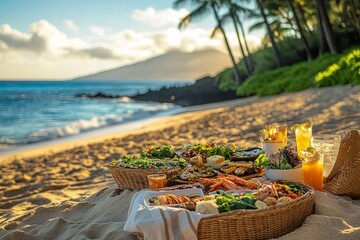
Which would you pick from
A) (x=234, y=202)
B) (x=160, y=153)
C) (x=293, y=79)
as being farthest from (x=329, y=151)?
(x=293, y=79)

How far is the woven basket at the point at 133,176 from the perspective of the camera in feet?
14.4

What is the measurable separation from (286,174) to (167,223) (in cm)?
135

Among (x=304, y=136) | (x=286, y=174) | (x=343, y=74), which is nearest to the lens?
(x=286, y=174)

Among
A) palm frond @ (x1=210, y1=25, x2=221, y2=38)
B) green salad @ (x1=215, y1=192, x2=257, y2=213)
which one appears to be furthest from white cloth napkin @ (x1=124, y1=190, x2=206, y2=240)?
palm frond @ (x1=210, y1=25, x2=221, y2=38)

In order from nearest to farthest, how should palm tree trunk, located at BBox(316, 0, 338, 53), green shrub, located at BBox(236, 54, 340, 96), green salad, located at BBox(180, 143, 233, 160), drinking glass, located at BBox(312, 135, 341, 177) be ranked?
1. drinking glass, located at BBox(312, 135, 341, 177)
2. green salad, located at BBox(180, 143, 233, 160)
3. green shrub, located at BBox(236, 54, 340, 96)
4. palm tree trunk, located at BBox(316, 0, 338, 53)

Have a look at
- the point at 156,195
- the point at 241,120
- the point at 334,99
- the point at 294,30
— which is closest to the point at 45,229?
the point at 156,195

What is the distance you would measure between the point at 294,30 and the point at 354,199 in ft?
101

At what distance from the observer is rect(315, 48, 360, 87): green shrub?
14938 millimetres

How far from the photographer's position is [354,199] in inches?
162

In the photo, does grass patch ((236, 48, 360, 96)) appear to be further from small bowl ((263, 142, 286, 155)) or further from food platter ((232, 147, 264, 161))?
small bowl ((263, 142, 286, 155))

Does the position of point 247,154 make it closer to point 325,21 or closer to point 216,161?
point 216,161

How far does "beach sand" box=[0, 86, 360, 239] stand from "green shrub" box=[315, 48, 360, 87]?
0.89 m

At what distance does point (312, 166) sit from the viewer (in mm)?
3953

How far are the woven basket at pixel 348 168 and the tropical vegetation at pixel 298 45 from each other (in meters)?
11.1
